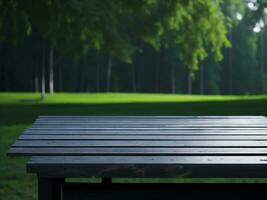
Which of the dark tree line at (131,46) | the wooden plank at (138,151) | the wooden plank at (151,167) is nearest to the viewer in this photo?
the wooden plank at (151,167)

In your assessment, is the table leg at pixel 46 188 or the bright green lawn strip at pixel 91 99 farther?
the bright green lawn strip at pixel 91 99

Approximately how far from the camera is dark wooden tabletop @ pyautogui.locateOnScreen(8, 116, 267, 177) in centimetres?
221

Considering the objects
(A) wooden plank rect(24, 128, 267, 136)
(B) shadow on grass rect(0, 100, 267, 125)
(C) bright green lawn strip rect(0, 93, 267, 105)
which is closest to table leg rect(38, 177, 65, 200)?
(A) wooden plank rect(24, 128, 267, 136)

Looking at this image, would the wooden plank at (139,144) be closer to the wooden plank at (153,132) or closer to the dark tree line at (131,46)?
the wooden plank at (153,132)

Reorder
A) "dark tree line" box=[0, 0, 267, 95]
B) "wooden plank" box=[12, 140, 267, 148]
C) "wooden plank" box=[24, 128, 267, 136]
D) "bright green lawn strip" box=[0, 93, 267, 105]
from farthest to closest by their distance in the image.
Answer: "bright green lawn strip" box=[0, 93, 267, 105] < "dark tree line" box=[0, 0, 267, 95] < "wooden plank" box=[24, 128, 267, 136] < "wooden plank" box=[12, 140, 267, 148]

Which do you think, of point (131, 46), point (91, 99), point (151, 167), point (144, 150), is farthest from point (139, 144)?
point (91, 99)

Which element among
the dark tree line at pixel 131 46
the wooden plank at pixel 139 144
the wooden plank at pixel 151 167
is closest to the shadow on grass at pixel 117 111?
the dark tree line at pixel 131 46

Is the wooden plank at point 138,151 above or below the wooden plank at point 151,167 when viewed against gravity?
above

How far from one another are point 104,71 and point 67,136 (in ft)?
190

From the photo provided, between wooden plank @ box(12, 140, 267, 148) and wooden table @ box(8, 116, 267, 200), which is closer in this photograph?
wooden table @ box(8, 116, 267, 200)

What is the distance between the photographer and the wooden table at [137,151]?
7.25ft

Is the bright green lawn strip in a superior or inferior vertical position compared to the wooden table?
inferior

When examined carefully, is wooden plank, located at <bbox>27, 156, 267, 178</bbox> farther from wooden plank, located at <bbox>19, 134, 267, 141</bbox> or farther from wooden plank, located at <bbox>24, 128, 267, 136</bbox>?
wooden plank, located at <bbox>24, 128, 267, 136</bbox>

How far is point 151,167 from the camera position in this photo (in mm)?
2199
